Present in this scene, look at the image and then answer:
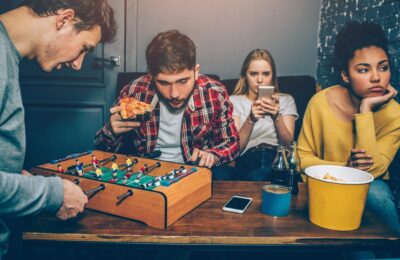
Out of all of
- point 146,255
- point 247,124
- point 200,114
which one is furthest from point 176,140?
point 146,255

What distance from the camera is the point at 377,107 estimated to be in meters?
1.89

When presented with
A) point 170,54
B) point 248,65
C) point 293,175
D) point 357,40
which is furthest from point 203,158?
point 357,40

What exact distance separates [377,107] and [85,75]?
1.91 metres

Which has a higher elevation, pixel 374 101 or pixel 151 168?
pixel 374 101

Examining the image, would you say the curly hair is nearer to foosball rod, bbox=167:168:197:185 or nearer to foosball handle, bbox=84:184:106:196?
foosball rod, bbox=167:168:197:185

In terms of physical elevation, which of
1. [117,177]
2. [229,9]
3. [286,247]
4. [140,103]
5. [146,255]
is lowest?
[146,255]

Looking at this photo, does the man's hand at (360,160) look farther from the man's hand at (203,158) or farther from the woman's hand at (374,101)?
the man's hand at (203,158)

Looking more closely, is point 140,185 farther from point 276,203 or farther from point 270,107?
point 270,107

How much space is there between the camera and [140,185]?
49.3 inches

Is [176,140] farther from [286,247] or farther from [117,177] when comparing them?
[286,247]

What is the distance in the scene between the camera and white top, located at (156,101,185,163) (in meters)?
2.19

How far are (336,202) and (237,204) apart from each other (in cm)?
35

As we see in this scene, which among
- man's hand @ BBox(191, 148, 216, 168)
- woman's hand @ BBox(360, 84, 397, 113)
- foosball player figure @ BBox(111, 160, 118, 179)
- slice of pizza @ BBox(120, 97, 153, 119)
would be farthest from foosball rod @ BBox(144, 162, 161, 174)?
woman's hand @ BBox(360, 84, 397, 113)

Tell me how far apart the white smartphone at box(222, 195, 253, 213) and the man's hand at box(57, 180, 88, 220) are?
0.49 meters
